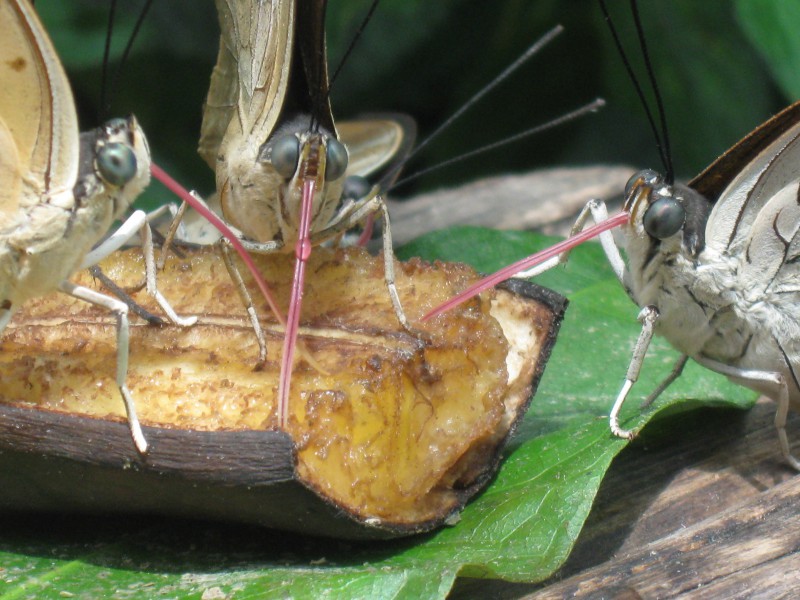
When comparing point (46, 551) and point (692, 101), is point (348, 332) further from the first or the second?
point (692, 101)

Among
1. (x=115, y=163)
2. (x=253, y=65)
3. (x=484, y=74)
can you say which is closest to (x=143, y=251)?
(x=115, y=163)

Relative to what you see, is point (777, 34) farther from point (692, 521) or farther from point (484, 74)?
point (692, 521)

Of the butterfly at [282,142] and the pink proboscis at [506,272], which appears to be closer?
the pink proboscis at [506,272]

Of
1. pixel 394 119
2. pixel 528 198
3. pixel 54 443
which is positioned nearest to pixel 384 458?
pixel 54 443

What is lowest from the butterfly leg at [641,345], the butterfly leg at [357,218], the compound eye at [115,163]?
the butterfly leg at [641,345]

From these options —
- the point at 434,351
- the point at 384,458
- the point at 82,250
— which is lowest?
the point at 384,458

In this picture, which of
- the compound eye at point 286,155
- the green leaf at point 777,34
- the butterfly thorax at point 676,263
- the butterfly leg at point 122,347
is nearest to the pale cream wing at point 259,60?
the compound eye at point 286,155

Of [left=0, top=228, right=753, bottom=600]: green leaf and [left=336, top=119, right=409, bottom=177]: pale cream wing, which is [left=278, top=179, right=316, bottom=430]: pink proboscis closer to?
[left=0, top=228, right=753, bottom=600]: green leaf

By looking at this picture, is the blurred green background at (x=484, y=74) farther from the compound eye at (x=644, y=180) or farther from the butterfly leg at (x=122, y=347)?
the butterfly leg at (x=122, y=347)
